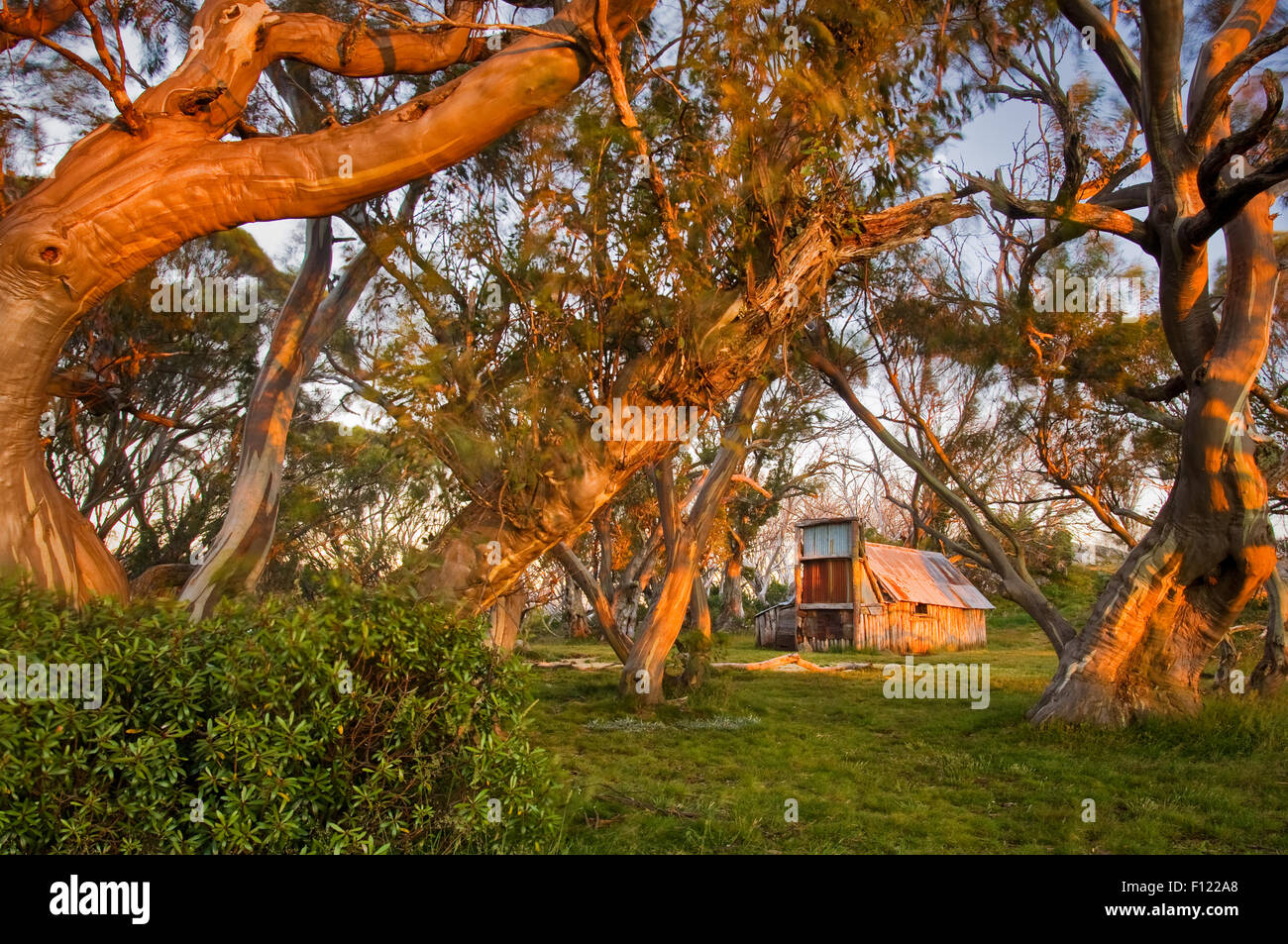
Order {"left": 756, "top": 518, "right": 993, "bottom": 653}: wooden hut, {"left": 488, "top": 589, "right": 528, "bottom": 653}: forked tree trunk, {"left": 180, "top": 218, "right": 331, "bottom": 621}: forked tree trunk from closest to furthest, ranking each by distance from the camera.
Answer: {"left": 488, "top": 589, "right": 528, "bottom": 653}: forked tree trunk → {"left": 180, "top": 218, "right": 331, "bottom": 621}: forked tree trunk → {"left": 756, "top": 518, "right": 993, "bottom": 653}: wooden hut

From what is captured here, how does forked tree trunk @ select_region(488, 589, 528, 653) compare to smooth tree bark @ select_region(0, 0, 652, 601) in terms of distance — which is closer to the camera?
smooth tree bark @ select_region(0, 0, 652, 601)

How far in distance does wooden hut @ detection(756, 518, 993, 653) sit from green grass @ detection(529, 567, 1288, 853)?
11188 millimetres

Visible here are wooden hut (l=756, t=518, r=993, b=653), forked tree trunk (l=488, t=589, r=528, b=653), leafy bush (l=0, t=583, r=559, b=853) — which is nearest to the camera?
leafy bush (l=0, t=583, r=559, b=853)

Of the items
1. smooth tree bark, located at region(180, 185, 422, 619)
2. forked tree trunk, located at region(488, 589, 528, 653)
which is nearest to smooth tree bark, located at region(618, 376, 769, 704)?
forked tree trunk, located at region(488, 589, 528, 653)

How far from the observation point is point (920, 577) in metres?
26.3

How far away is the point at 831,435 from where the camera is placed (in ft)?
73.1

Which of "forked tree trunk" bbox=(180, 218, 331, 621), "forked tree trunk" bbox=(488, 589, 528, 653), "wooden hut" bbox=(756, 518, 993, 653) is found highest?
"forked tree trunk" bbox=(180, 218, 331, 621)

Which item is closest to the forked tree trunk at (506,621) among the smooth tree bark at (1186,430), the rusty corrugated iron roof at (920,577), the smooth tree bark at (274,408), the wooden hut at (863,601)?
the smooth tree bark at (274,408)

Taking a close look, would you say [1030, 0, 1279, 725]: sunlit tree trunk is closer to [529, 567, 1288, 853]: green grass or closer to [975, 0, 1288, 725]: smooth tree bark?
[975, 0, 1288, 725]: smooth tree bark

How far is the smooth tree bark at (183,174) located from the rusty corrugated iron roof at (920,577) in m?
20.8

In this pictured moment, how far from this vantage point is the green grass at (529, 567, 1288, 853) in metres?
5.52

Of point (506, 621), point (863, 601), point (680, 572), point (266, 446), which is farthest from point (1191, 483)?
point (863, 601)

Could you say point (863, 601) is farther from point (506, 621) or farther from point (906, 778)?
point (906, 778)
